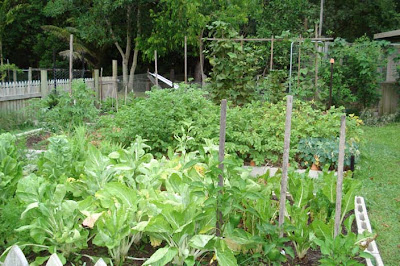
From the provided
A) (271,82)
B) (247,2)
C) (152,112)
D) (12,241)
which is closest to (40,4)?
(247,2)

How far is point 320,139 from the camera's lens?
23.0 feet

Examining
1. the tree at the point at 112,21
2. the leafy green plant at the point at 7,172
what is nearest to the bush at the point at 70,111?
the leafy green plant at the point at 7,172

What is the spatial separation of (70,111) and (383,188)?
522cm

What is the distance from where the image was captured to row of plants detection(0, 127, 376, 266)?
3.14 m

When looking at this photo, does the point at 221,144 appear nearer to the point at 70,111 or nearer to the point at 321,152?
the point at 321,152

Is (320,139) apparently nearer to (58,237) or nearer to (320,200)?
(320,200)

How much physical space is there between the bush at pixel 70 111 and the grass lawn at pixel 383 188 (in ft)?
15.3

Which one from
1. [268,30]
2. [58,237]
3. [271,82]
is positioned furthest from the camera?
[268,30]

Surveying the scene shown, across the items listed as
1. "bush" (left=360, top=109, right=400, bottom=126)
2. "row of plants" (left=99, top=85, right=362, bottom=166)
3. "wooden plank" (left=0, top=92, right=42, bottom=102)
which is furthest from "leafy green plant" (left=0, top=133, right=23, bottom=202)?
"bush" (left=360, top=109, right=400, bottom=126)

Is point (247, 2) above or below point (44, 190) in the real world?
above

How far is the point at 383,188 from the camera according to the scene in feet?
19.8

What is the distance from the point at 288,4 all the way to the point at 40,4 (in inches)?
514

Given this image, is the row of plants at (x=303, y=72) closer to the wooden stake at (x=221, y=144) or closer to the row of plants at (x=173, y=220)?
the row of plants at (x=173, y=220)

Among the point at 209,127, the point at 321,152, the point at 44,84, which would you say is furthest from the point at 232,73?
the point at 44,84
